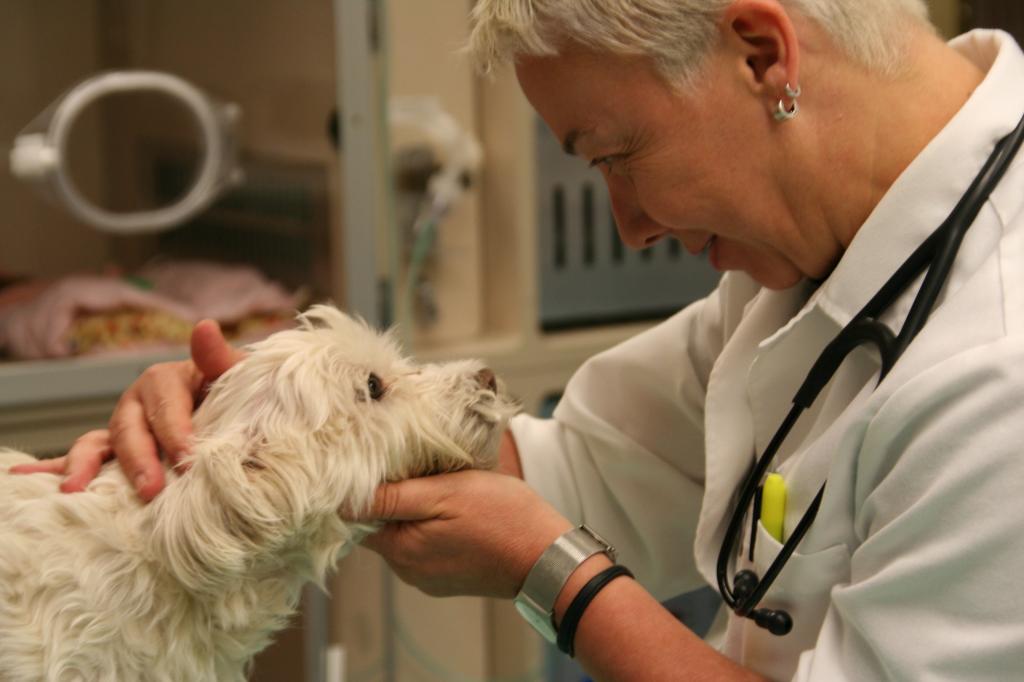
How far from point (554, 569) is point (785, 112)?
0.50 meters

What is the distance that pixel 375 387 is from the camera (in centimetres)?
110

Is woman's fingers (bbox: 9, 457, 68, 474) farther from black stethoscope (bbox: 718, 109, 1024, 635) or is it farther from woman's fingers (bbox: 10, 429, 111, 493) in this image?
black stethoscope (bbox: 718, 109, 1024, 635)

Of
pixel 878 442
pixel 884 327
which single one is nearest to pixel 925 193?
pixel 884 327

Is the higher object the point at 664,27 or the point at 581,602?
the point at 664,27

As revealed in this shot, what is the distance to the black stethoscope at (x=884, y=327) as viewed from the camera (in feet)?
3.13

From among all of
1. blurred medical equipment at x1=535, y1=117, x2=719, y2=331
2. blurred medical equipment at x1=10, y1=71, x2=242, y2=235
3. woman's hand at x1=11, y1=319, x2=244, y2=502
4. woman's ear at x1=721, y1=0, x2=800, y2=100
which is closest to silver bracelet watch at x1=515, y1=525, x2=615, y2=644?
woman's hand at x1=11, y1=319, x2=244, y2=502

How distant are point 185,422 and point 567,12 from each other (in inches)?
21.7

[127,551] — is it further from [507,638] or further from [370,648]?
[507,638]

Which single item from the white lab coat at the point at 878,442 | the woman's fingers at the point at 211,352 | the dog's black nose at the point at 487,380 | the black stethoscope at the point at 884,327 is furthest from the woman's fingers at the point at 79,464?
the black stethoscope at the point at 884,327

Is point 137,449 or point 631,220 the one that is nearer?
point 137,449

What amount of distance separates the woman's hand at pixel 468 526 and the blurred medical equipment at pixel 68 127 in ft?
2.91

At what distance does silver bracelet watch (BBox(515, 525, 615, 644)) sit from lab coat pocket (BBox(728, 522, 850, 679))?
0.16 metres

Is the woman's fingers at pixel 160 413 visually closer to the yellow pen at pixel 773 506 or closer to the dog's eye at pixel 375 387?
the dog's eye at pixel 375 387

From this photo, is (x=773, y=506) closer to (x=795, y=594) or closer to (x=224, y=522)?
(x=795, y=594)
